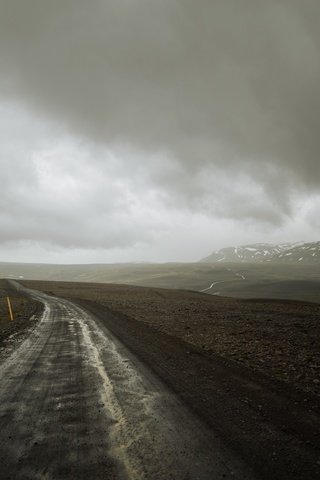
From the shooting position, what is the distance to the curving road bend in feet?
15.1

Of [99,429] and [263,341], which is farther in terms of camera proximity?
[263,341]

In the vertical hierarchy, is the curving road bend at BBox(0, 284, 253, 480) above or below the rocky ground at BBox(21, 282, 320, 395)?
above

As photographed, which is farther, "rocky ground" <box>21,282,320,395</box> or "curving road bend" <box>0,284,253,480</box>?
"rocky ground" <box>21,282,320,395</box>

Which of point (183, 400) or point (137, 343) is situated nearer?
point (183, 400)

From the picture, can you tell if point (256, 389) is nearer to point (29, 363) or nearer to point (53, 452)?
point (53, 452)

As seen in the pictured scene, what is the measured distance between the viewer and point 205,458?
4.93 m

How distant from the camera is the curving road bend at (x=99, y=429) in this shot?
4613mm

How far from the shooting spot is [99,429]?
19.1 ft

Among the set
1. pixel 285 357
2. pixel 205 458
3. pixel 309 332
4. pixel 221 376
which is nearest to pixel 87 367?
pixel 221 376

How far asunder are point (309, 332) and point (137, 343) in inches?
372

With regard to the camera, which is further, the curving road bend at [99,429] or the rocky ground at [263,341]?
the rocky ground at [263,341]

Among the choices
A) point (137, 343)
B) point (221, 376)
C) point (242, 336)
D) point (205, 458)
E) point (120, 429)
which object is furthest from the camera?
point (242, 336)

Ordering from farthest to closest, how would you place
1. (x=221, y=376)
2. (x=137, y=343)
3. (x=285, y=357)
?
(x=137, y=343)
(x=285, y=357)
(x=221, y=376)

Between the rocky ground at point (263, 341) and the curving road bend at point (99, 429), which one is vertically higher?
the curving road bend at point (99, 429)
